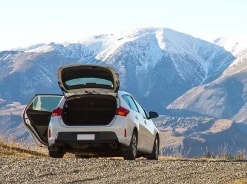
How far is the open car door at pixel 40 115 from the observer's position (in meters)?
18.0

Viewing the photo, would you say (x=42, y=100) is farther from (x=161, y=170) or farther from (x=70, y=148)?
(x=161, y=170)

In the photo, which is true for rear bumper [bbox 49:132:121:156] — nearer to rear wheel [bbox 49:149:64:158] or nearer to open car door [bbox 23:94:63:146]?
rear wheel [bbox 49:149:64:158]

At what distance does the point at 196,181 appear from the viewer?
36.3 ft

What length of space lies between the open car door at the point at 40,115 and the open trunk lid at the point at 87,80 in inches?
52.5

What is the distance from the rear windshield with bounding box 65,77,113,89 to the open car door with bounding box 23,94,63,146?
1407 mm

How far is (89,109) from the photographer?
666 inches

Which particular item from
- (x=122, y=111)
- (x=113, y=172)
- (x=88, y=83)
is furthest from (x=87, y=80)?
(x=113, y=172)

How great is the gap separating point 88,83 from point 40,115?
1978 mm

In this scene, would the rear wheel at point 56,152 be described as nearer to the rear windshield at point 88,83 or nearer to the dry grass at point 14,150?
the dry grass at point 14,150

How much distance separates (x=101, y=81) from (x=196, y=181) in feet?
20.9

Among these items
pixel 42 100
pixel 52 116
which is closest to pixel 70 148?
pixel 52 116

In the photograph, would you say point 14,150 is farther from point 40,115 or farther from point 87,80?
point 87,80

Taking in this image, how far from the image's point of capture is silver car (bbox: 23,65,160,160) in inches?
642

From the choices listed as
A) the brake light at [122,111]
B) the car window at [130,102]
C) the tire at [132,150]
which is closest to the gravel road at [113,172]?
the tire at [132,150]
